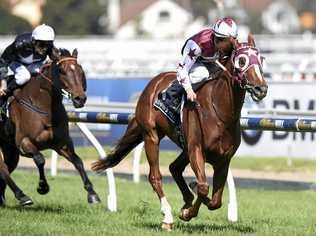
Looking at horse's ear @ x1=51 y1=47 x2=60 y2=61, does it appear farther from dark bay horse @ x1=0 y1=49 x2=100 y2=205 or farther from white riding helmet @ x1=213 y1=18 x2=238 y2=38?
white riding helmet @ x1=213 y1=18 x2=238 y2=38

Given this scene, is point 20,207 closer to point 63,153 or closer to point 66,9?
point 63,153

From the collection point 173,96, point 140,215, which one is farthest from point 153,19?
point 173,96

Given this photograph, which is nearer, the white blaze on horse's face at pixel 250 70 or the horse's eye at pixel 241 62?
the white blaze on horse's face at pixel 250 70

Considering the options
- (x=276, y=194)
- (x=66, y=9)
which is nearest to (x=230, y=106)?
(x=276, y=194)

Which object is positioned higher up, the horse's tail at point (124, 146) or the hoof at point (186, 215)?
the horse's tail at point (124, 146)

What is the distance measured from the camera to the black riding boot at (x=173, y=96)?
28.1 feet

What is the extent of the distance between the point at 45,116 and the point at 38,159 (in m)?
0.47

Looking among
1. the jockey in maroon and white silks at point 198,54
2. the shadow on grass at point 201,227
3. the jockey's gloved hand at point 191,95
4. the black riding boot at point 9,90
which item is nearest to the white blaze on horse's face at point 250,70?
the jockey in maroon and white silks at point 198,54

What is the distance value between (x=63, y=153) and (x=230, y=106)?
2.47 metres

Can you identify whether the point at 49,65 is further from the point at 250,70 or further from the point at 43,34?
the point at 250,70

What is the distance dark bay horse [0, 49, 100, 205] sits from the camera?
965 cm

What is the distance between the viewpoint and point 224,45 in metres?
8.05

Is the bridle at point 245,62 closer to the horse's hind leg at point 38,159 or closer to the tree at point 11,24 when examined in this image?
the horse's hind leg at point 38,159

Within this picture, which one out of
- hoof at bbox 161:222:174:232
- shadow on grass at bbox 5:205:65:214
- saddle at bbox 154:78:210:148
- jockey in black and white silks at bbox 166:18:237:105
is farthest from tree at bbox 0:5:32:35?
hoof at bbox 161:222:174:232
